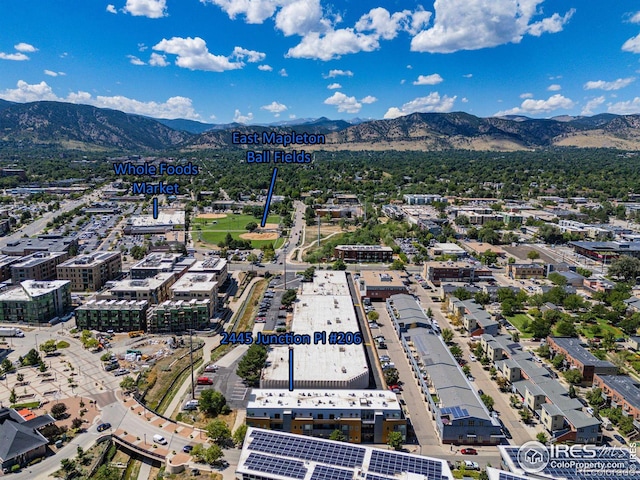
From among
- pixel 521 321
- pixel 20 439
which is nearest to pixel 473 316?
pixel 521 321

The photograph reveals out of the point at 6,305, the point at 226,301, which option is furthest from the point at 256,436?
the point at 6,305

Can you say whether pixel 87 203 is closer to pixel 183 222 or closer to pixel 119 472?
pixel 183 222

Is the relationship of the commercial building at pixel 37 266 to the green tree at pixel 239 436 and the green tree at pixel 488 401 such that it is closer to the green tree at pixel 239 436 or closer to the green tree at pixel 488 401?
the green tree at pixel 239 436

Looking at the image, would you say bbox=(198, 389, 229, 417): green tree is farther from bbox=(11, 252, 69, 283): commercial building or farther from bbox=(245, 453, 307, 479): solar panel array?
bbox=(11, 252, 69, 283): commercial building

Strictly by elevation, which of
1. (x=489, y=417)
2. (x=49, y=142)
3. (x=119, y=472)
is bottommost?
(x=119, y=472)

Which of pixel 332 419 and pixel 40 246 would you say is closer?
pixel 332 419

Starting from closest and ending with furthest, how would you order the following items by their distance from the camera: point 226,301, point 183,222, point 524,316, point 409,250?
point 524,316, point 226,301, point 409,250, point 183,222

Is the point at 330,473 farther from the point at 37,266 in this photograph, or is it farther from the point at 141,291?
the point at 37,266

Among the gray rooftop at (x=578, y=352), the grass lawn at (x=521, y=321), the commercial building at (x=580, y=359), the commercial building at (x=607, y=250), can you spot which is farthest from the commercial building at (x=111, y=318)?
the commercial building at (x=607, y=250)
